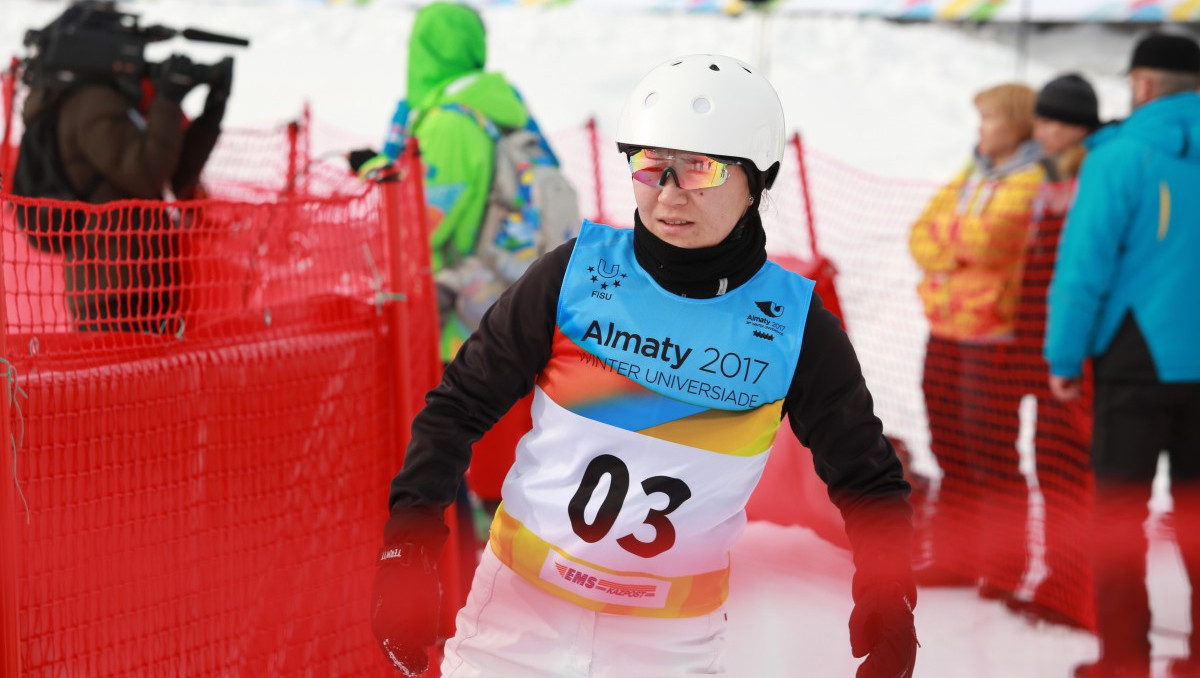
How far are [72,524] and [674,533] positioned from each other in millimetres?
1531

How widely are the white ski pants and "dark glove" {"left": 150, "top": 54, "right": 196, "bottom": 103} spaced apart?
9.84 feet

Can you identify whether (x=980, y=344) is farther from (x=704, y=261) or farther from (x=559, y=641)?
(x=559, y=641)

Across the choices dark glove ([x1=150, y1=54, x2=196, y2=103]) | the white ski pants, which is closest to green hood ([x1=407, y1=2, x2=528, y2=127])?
dark glove ([x1=150, y1=54, x2=196, y2=103])

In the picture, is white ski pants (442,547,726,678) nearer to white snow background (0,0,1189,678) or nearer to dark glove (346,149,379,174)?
dark glove (346,149,379,174)

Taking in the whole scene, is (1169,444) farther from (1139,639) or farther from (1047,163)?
(1047,163)

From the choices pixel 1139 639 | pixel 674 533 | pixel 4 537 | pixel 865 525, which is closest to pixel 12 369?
pixel 4 537

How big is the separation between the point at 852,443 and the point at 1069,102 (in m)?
3.26

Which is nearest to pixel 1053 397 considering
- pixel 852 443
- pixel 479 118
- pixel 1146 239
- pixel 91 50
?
pixel 1146 239

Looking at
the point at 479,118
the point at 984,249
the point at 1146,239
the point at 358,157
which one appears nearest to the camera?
the point at 358,157

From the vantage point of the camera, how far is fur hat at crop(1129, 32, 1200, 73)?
4.42m

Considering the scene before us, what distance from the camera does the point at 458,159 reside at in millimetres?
4566

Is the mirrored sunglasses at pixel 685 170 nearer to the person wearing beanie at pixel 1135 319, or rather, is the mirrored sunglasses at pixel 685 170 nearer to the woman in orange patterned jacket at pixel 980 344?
the person wearing beanie at pixel 1135 319

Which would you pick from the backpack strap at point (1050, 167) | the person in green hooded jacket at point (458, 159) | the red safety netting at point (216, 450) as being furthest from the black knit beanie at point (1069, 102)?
the red safety netting at point (216, 450)

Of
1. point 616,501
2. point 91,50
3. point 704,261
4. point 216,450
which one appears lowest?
point 216,450
